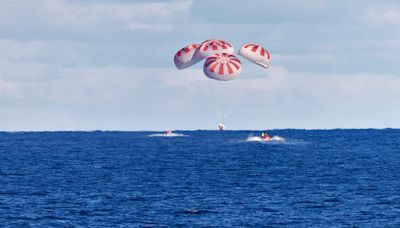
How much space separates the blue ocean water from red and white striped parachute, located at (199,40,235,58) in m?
16.0

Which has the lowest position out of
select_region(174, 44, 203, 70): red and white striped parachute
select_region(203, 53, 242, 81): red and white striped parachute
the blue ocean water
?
the blue ocean water

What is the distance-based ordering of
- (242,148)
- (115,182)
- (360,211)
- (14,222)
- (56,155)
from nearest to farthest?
(14,222) < (360,211) < (115,182) < (56,155) < (242,148)

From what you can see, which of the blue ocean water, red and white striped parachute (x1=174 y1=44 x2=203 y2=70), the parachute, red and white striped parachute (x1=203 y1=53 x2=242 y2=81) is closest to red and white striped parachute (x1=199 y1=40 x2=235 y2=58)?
the parachute

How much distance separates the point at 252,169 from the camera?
445 ft

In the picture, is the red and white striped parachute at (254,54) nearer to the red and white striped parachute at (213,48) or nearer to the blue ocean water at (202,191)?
the red and white striped parachute at (213,48)

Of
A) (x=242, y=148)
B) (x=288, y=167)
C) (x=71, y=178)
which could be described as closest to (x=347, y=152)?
(x=242, y=148)

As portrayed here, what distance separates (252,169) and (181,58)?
62.7 ft

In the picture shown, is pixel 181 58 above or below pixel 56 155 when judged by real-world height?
above

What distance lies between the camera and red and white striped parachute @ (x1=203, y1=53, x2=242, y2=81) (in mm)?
134250

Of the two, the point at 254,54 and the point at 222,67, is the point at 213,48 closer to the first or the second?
the point at 222,67

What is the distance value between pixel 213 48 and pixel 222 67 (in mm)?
3720

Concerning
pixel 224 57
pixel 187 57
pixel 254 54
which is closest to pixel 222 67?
pixel 224 57

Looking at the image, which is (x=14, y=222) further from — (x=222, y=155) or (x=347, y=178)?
(x=222, y=155)

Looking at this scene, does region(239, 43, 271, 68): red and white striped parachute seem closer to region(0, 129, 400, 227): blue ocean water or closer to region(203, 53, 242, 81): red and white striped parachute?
region(203, 53, 242, 81): red and white striped parachute
